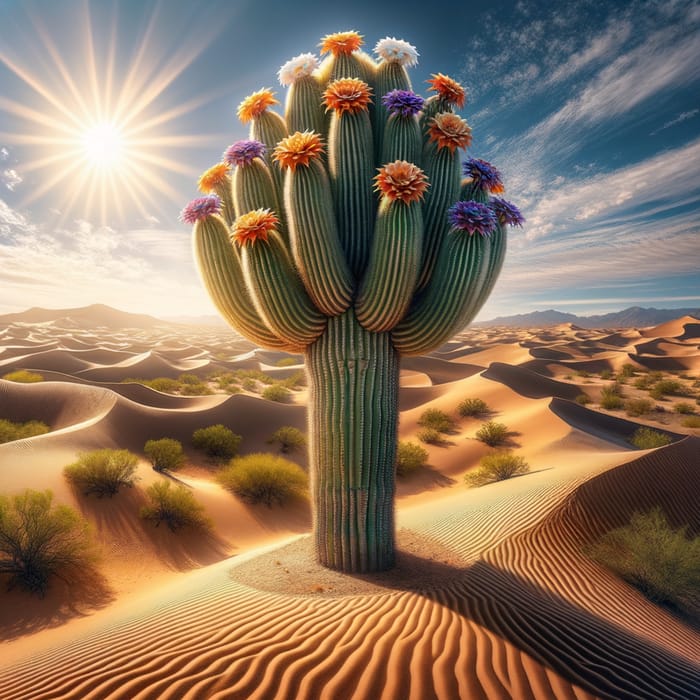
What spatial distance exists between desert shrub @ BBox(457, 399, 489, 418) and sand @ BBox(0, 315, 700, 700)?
4.27 meters

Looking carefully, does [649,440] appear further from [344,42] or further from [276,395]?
[276,395]

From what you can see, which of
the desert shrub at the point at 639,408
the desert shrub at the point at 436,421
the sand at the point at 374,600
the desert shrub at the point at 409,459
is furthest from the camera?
the desert shrub at the point at 639,408

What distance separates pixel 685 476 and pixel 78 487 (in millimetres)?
13934

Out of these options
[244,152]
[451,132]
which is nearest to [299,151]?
[244,152]

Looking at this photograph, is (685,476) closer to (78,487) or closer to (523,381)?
(78,487)

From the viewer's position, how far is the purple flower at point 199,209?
5.36 m

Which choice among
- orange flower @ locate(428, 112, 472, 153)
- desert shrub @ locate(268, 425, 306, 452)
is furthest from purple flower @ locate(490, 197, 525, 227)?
desert shrub @ locate(268, 425, 306, 452)

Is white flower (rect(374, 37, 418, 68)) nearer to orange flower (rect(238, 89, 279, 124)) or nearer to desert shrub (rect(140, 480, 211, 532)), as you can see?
orange flower (rect(238, 89, 279, 124))

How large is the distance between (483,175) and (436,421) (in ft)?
43.5

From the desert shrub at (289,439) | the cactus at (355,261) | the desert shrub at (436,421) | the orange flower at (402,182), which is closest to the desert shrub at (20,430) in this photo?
the desert shrub at (289,439)

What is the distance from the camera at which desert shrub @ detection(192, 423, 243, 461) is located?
14.1m

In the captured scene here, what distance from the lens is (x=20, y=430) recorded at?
1286 cm

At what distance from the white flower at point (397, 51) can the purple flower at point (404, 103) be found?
0.99m

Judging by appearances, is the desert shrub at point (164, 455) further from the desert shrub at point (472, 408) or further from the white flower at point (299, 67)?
the desert shrub at point (472, 408)
